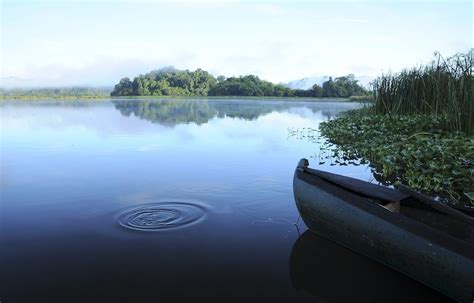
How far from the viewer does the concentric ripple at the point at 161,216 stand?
4.05 m

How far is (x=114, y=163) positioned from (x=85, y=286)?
451cm

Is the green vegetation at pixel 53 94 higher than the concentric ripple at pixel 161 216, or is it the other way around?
the green vegetation at pixel 53 94

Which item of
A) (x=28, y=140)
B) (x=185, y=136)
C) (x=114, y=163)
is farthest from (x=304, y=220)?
(x=28, y=140)

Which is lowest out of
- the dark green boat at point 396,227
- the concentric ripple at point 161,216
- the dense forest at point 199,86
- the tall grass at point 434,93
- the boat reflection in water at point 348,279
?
the boat reflection in water at point 348,279

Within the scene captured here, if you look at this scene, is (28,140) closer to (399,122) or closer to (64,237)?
(64,237)

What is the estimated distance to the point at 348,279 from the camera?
3094 mm

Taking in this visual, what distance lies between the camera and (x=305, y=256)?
352cm

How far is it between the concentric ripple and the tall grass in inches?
181

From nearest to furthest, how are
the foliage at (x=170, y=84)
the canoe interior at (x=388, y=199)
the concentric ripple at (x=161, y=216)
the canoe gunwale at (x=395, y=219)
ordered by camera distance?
the canoe gunwale at (x=395, y=219) < the canoe interior at (x=388, y=199) < the concentric ripple at (x=161, y=216) < the foliage at (x=170, y=84)

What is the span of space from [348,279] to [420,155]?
3531mm

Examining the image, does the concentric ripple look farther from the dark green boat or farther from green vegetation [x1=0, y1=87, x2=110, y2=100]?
green vegetation [x1=0, y1=87, x2=110, y2=100]

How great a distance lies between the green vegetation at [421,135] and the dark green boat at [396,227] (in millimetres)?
1171

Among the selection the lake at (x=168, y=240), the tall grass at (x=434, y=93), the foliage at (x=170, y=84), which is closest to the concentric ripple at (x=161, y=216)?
the lake at (x=168, y=240)

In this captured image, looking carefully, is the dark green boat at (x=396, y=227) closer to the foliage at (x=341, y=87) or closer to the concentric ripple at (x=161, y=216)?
the concentric ripple at (x=161, y=216)
